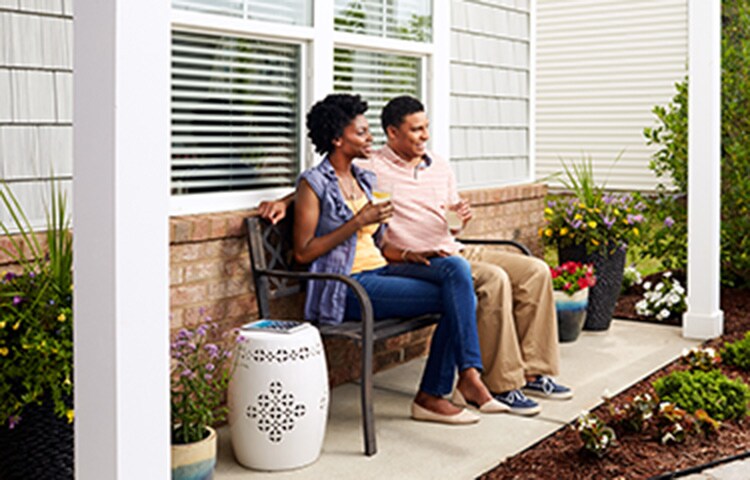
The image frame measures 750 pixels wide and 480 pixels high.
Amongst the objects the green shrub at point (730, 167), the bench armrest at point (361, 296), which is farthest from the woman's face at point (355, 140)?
the green shrub at point (730, 167)

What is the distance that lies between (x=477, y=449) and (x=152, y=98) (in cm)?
210

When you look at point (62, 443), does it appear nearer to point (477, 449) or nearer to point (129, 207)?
point (129, 207)

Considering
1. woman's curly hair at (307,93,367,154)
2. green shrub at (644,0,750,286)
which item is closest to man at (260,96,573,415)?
woman's curly hair at (307,93,367,154)

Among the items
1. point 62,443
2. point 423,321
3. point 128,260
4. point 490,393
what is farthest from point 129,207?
point 490,393

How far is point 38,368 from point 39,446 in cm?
26

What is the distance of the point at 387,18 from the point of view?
4910mm

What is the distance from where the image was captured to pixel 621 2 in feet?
37.8

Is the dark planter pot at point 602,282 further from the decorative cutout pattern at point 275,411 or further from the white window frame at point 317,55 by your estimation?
the decorative cutout pattern at point 275,411

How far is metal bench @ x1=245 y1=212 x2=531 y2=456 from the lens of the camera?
3605 mm

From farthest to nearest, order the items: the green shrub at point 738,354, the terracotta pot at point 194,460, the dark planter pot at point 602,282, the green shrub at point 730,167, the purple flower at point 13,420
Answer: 1. the green shrub at point 730,167
2. the dark planter pot at point 602,282
3. the green shrub at point 738,354
4. the terracotta pot at point 194,460
5. the purple flower at point 13,420

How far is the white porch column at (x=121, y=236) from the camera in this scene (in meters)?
2.05

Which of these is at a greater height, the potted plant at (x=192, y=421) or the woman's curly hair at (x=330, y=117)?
the woman's curly hair at (x=330, y=117)

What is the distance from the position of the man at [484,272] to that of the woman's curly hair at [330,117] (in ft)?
0.93

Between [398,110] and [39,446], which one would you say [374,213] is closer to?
[398,110]
